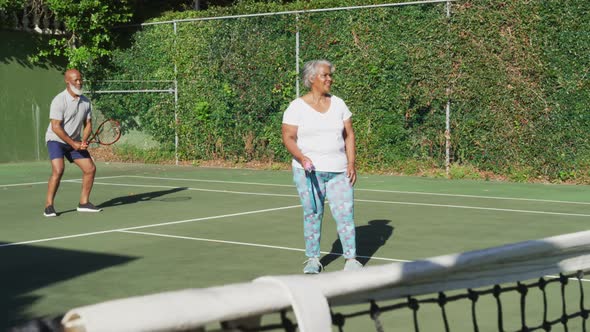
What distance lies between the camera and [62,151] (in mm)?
11508

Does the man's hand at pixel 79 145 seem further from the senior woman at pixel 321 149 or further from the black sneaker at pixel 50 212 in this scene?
the senior woman at pixel 321 149

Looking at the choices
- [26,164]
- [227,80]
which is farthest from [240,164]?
[26,164]

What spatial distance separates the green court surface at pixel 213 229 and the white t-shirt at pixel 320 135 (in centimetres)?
99

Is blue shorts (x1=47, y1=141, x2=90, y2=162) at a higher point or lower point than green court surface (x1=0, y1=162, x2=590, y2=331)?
higher

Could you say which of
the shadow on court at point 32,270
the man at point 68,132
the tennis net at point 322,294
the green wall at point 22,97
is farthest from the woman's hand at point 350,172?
the green wall at point 22,97

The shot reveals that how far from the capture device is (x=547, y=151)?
50.8 ft

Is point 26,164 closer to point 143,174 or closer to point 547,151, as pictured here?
point 143,174

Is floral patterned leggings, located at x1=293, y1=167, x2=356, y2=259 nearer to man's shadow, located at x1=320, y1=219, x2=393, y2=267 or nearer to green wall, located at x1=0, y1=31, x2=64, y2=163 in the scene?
man's shadow, located at x1=320, y1=219, x2=393, y2=267

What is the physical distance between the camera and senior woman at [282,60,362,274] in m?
7.27

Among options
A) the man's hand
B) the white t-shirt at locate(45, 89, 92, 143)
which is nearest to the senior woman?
the man's hand

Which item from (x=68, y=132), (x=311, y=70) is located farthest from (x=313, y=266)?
(x=68, y=132)

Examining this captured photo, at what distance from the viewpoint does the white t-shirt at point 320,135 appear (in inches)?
286

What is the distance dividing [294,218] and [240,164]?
8.17m

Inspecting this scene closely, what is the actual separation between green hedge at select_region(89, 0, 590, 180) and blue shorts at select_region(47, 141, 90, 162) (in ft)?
22.3
